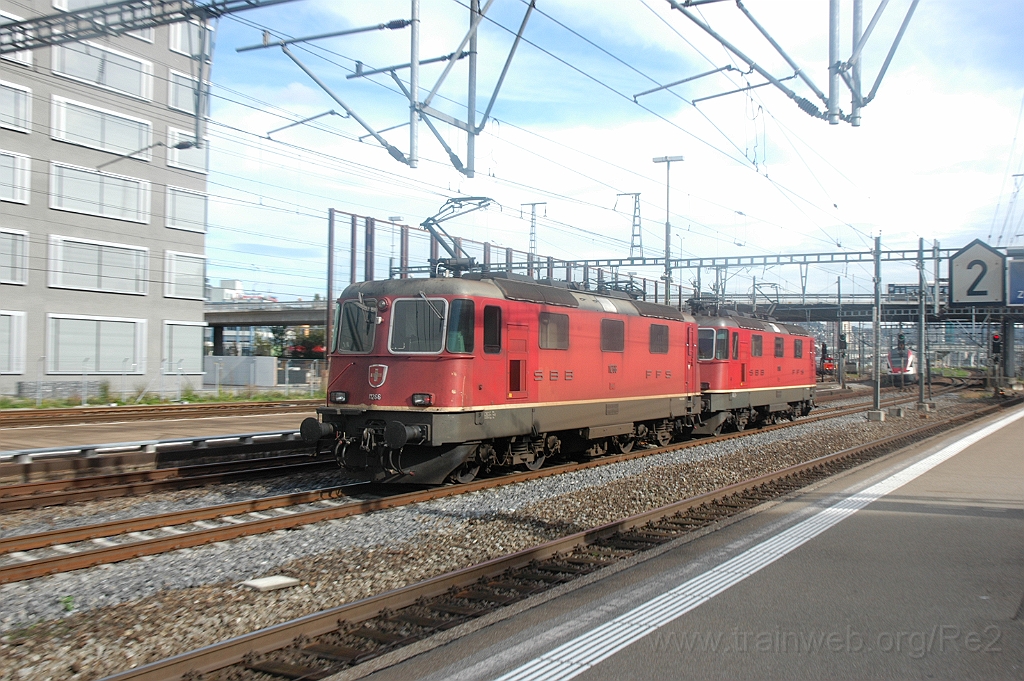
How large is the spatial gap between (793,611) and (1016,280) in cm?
3895

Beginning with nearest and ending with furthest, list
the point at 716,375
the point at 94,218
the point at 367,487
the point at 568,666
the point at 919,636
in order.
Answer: the point at 568,666 → the point at 919,636 → the point at 367,487 → the point at 716,375 → the point at 94,218

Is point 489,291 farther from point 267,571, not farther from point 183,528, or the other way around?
point 267,571

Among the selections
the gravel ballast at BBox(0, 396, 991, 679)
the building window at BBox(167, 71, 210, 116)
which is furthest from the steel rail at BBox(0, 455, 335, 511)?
the building window at BBox(167, 71, 210, 116)

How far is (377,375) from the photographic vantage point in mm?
11617

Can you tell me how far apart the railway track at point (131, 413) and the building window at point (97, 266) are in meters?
8.83

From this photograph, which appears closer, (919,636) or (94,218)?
(919,636)

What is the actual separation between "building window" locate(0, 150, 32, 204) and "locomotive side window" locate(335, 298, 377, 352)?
23687 mm

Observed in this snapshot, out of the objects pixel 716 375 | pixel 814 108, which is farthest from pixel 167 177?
pixel 814 108

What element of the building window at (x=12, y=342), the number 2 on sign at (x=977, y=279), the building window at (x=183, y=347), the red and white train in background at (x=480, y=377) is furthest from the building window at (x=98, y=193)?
the number 2 on sign at (x=977, y=279)

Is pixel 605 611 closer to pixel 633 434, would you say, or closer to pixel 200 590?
pixel 200 590

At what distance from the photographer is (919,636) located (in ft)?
17.5

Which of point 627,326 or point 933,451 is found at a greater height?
point 627,326

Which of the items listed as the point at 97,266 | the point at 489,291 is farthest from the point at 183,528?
the point at 97,266

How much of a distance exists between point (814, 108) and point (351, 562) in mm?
8072
